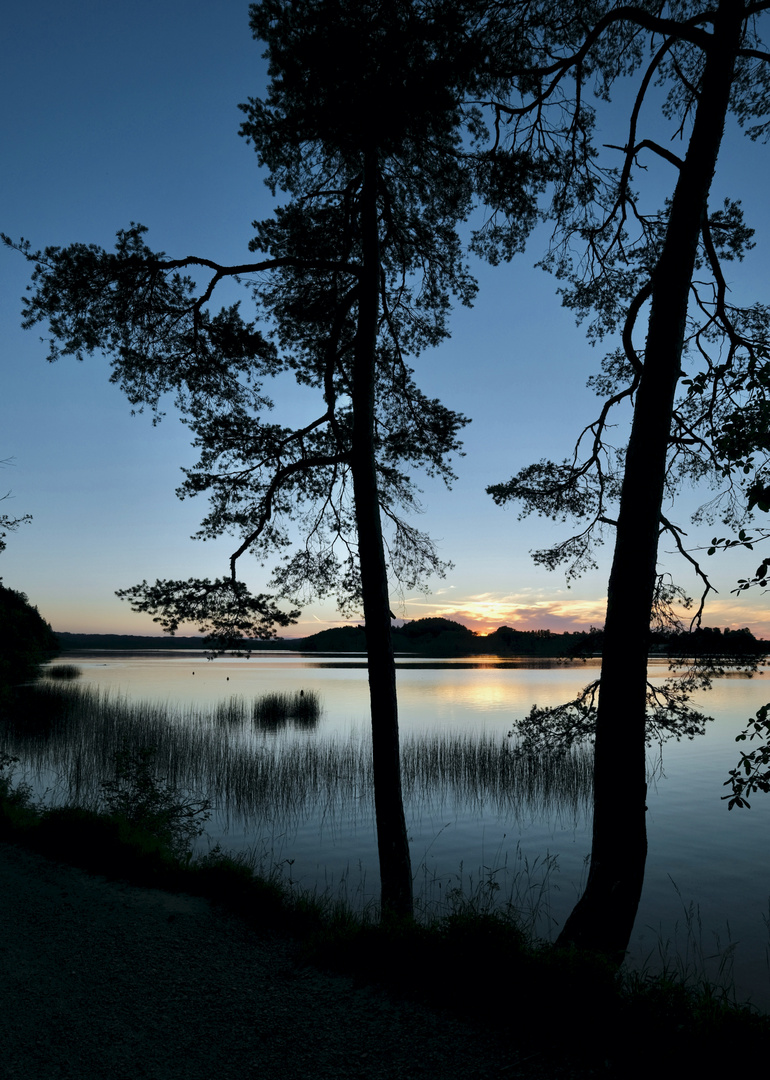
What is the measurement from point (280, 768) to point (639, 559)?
1210 centimetres

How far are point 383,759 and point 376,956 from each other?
3329mm

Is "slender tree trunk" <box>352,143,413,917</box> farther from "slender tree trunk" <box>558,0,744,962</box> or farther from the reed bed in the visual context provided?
the reed bed

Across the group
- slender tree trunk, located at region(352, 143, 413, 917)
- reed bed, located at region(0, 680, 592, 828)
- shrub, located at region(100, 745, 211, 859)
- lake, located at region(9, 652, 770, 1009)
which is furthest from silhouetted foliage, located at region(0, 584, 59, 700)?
slender tree trunk, located at region(352, 143, 413, 917)

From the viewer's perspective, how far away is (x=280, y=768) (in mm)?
15500

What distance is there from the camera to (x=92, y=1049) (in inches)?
148

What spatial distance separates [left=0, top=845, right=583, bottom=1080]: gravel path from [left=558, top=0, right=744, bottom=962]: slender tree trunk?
175 cm

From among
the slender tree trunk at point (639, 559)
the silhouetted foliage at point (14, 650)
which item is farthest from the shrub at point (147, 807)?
the slender tree trunk at point (639, 559)

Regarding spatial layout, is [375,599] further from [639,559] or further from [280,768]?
[280,768]

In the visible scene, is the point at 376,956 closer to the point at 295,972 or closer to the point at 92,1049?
the point at 295,972

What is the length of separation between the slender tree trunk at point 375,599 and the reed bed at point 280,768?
3937 mm

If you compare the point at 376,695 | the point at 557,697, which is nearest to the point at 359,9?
the point at 376,695

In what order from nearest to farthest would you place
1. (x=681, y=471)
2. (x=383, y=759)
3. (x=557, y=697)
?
(x=383, y=759) → (x=681, y=471) → (x=557, y=697)

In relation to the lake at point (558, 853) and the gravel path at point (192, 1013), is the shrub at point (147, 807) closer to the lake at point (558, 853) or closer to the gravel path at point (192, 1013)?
the lake at point (558, 853)

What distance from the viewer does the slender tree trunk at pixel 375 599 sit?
7.77 meters
